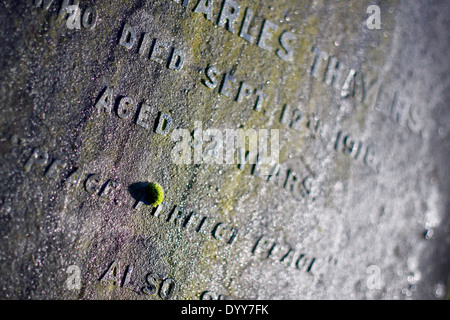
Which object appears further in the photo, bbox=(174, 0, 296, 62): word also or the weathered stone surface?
bbox=(174, 0, 296, 62): word also

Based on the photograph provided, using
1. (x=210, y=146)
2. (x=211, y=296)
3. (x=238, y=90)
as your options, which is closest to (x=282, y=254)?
(x=211, y=296)

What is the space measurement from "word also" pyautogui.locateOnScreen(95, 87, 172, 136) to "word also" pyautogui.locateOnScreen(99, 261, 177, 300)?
51 centimetres

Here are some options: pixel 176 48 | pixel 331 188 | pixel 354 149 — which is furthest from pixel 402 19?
pixel 176 48

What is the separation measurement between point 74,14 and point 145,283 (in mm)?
971

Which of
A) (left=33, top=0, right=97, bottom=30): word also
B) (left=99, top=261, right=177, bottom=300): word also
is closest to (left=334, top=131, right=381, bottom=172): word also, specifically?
(left=99, top=261, right=177, bottom=300): word also

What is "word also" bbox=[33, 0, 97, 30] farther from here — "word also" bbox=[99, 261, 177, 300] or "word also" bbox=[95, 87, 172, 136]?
"word also" bbox=[99, 261, 177, 300]

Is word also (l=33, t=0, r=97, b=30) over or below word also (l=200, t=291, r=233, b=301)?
over

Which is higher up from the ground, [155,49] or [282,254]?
[155,49]

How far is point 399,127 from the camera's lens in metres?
1.68

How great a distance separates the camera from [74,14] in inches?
44.1

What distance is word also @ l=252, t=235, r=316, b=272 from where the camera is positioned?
4.54 ft

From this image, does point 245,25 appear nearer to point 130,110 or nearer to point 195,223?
point 130,110

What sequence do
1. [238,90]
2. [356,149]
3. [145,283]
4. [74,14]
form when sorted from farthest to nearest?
[356,149] < [238,90] < [145,283] < [74,14]

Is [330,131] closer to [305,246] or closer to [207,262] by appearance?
[305,246]
